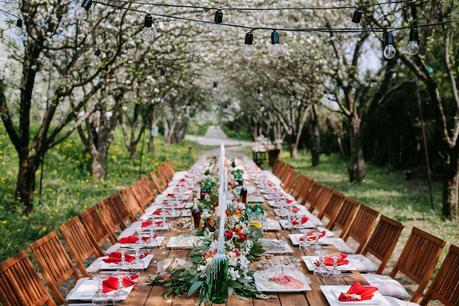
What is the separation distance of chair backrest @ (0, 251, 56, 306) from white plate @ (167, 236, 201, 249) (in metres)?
1.24

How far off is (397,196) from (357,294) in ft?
30.3

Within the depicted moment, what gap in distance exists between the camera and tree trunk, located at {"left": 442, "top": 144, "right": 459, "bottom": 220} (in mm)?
8391

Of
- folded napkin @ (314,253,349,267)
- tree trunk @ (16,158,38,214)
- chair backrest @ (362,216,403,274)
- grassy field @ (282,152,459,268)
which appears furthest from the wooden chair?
grassy field @ (282,152,459,268)

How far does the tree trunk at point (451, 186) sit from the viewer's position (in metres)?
8.39

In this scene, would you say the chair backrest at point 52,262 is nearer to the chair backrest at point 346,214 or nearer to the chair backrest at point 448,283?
the chair backrest at point 448,283

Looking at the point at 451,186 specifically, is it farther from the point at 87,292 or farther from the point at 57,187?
the point at 57,187

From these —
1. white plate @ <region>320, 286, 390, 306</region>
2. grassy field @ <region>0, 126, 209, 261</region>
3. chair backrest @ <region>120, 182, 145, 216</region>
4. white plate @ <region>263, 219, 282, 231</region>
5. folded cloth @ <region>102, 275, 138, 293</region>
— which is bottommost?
grassy field @ <region>0, 126, 209, 261</region>

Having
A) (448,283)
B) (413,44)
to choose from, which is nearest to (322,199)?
(413,44)

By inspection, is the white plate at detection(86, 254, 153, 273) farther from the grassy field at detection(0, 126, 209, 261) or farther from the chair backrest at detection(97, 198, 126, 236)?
the grassy field at detection(0, 126, 209, 261)

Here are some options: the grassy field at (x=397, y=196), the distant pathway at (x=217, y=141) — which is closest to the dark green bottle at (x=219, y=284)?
the grassy field at (x=397, y=196)

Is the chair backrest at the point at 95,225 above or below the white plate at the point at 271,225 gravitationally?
below

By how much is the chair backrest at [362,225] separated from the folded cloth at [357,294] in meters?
2.05

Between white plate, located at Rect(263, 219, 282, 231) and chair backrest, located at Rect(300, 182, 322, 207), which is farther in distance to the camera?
chair backrest, located at Rect(300, 182, 322, 207)

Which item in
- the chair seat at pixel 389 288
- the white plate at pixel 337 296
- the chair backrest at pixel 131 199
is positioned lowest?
the chair backrest at pixel 131 199
